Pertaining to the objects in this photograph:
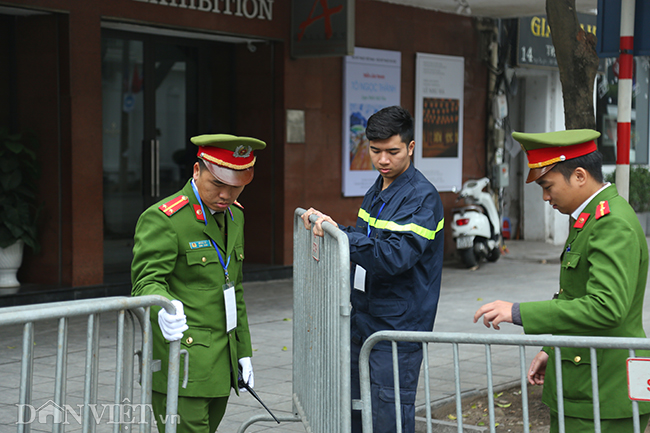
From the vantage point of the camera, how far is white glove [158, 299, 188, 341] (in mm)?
3178

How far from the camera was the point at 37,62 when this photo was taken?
883 centimetres

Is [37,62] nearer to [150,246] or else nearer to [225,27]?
[225,27]

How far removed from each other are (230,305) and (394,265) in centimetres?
73

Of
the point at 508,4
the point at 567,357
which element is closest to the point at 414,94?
the point at 508,4

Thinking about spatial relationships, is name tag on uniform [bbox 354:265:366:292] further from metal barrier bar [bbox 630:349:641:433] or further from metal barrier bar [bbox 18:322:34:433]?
metal barrier bar [bbox 18:322:34:433]

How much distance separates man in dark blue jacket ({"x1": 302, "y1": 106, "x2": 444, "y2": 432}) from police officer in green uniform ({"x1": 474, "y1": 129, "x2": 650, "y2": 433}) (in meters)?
0.59

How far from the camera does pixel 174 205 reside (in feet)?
11.7

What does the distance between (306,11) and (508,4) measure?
327 cm

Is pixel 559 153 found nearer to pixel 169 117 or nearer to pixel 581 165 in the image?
pixel 581 165

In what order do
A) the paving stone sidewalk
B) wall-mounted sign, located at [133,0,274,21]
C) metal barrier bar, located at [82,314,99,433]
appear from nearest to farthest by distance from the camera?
metal barrier bar, located at [82,314,99,433], the paving stone sidewalk, wall-mounted sign, located at [133,0,274,21]

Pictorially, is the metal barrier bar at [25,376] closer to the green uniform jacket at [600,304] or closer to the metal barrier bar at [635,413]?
the green uniform jacket at [600,304]

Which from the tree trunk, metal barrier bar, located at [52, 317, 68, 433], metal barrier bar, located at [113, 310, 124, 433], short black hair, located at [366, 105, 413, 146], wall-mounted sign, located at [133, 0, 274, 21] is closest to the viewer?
metal barrier bar, located at [52, 317, 68, 433]

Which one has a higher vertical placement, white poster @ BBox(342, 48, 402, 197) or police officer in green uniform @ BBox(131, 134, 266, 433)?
white poster @ BBox(342, 48, 402, 197)

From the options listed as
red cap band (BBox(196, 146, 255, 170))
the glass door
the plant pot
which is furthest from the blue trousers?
the glass door
